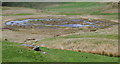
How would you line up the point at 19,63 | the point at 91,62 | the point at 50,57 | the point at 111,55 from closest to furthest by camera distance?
the point at 19,63
the point at 91,62
the point at 50,57
the point at 111,55

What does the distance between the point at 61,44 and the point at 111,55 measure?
9.24 m

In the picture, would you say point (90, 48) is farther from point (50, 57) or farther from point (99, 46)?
point (50, 57)

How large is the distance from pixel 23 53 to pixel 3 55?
217 cm

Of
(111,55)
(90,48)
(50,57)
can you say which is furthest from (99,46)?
(50,57)

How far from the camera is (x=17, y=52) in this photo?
24.7 m

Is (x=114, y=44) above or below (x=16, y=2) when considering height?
above

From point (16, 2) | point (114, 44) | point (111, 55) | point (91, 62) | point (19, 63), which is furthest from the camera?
point (16, 2)

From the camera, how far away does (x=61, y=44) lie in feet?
112

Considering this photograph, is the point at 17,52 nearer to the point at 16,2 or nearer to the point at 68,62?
the point at 68,62

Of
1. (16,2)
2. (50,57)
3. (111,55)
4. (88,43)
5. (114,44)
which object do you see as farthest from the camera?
(16,2)

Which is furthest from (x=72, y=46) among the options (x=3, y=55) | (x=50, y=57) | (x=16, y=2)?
(x=16, y=2)

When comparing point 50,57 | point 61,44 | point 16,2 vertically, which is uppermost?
point 50,57

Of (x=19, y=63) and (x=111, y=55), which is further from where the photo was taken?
(x=111, y=55)

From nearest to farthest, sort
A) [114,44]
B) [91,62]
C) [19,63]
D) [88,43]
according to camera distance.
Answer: [19,63]
[91,62]
[114,44]
[88,43]
